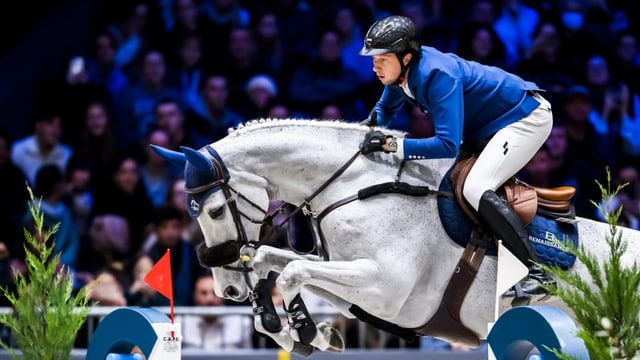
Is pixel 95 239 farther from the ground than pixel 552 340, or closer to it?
closer to it

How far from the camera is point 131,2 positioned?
444 inches

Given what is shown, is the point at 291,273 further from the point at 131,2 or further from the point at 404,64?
the point at 131,2

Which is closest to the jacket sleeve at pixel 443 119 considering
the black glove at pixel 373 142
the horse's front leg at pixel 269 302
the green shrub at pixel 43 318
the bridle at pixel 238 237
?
the black glove at pixel 373 142

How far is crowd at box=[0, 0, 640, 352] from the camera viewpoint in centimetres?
941

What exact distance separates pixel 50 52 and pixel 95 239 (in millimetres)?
2404

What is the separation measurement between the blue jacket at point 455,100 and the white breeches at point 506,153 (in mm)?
56

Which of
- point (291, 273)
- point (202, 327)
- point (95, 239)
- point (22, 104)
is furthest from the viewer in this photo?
point (22, 104)

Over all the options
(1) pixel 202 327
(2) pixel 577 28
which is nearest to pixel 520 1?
(2) pixel 577 28

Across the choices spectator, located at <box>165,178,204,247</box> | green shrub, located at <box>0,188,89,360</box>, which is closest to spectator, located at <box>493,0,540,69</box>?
spectator, located at <box>165,178,204,247</box>

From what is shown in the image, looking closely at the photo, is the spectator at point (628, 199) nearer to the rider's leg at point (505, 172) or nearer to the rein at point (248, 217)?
the rider's leg at point (505, 172)

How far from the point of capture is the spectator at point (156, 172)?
9.71 metres

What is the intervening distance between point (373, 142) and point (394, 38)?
516 mm

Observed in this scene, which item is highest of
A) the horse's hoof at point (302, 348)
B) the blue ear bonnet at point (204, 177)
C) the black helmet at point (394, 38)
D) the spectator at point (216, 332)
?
the black helmet at point (394, 38)

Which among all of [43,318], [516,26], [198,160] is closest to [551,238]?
[198,160]
